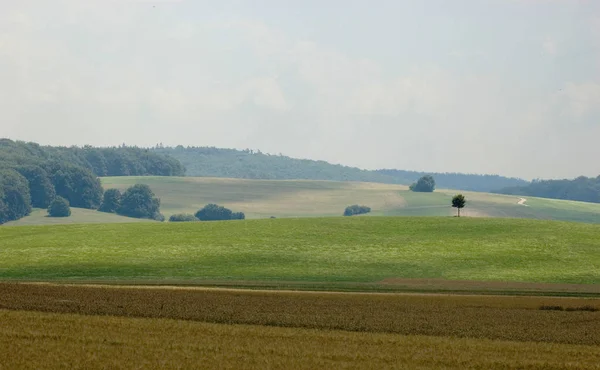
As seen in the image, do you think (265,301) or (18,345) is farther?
(265,301)

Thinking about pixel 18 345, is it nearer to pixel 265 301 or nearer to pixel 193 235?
pixel 265 301

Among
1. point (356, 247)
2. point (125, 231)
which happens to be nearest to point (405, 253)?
point (356, 247)

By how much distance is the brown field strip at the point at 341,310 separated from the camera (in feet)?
135

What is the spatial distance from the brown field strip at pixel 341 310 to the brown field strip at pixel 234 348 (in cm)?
206

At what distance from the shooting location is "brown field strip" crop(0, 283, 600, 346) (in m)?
41.2

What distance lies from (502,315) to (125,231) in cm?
6290

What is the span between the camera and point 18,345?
33000mm

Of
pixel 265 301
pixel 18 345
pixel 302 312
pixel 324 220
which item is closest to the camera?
pixel 18 345

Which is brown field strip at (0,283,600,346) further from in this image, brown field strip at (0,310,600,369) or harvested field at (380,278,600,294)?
harvested field at (380,278,600,294)

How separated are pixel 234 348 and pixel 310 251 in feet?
190

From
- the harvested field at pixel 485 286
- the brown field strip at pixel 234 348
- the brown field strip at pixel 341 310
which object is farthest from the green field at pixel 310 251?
the brown field strip at pixel 234 348

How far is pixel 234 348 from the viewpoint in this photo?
34.2 metres

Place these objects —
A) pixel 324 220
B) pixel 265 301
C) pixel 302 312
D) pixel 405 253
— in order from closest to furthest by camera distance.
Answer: pixel 302 312 → pixel 265 301 → pixel 405 253 → pixel 324 220

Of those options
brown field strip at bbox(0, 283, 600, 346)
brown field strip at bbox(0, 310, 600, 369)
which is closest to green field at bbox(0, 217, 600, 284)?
brown field strip at bbox(0, 283, 600, 346)
